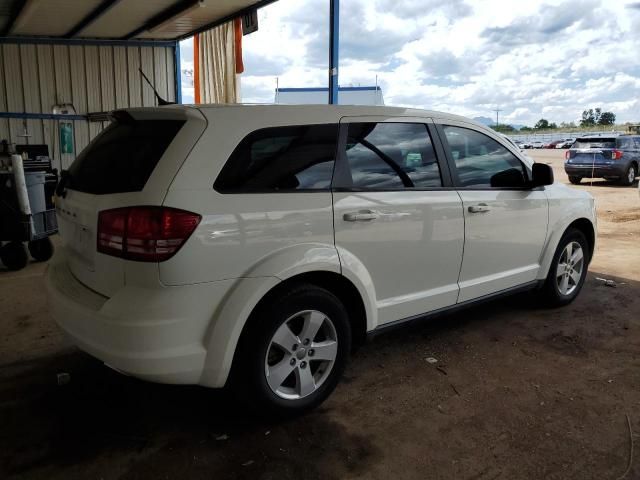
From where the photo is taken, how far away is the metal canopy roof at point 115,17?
9.44 metres

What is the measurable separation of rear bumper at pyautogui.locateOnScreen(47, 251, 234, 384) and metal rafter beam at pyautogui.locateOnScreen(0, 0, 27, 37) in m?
9.23

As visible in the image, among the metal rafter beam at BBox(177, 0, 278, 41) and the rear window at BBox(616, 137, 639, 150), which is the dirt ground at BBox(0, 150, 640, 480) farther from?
the rear window at BBox(616, 137, 639, 150)

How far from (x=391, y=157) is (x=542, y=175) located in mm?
1454

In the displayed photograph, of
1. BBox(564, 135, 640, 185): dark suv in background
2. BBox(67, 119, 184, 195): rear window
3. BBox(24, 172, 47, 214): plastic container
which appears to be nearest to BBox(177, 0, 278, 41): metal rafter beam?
BBox(24, 172, 47, 214): plastic container

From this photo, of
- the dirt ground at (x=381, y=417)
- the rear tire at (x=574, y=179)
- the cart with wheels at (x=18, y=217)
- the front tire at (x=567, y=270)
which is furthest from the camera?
the rear tire at (x=574, y=179)

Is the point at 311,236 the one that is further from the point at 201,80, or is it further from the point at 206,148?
the point at 201,80

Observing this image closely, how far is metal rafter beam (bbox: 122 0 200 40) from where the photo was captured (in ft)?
31.2

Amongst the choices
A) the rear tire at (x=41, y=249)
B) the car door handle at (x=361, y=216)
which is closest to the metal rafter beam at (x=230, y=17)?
the rear tire at (x=41, y=249)

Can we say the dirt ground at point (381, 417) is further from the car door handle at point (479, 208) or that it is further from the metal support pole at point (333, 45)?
the metal support pole at point (333, 45)

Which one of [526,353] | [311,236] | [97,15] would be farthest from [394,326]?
[97,15]

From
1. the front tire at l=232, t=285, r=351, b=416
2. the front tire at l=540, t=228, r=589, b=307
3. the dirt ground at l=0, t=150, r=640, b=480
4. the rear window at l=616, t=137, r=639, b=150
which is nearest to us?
the dirt ground at l=0, t=150, r=640, b=480

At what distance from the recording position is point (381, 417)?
2898mm

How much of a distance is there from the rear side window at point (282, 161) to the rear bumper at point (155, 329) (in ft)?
1.72

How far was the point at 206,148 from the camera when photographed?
2.48 meters
